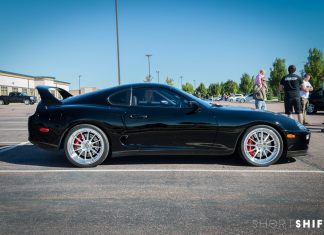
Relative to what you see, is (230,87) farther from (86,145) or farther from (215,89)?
(86,145)

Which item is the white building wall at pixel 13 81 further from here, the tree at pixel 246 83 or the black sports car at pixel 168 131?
the black sports car at pixel 168 131

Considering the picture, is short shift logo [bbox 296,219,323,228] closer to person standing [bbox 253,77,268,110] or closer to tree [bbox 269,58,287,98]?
person standing [bbox 253,77,268,110]

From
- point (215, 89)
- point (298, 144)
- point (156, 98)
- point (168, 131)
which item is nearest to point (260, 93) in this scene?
point (298, 144)

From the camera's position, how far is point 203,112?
487cm

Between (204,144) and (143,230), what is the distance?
2394 millimetres

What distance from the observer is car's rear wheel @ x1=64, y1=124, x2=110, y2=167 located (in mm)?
4906

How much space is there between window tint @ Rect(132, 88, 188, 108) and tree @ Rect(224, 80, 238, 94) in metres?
106

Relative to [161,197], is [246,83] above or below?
above

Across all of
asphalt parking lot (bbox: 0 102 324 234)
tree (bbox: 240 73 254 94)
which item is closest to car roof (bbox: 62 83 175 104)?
asphalt parking lot (bbox: 0 102 324 234)

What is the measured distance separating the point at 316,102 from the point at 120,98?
1446 centimetres

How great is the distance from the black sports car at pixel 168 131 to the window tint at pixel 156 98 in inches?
0.6

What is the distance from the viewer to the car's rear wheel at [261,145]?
4852 millimetres

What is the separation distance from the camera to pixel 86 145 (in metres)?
4.93

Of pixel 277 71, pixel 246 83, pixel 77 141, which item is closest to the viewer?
pixel 77 141
